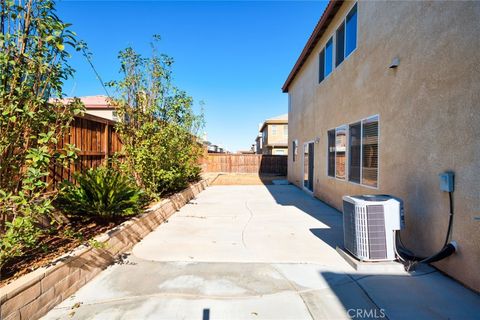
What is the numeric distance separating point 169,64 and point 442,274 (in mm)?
7300

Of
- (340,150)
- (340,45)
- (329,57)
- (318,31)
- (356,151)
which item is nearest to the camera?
(356,151)

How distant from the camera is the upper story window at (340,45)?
6.29 metres

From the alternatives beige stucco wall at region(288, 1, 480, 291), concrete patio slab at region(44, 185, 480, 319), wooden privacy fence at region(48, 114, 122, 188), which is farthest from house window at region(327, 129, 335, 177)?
wooden privacy fence at region(48, 114, 122, 188)

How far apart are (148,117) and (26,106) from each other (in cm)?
427

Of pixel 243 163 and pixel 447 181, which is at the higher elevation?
pixel 447 181

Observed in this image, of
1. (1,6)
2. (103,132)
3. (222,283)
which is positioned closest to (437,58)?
(222,283)

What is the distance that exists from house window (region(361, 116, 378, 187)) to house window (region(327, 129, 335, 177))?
6.22ft

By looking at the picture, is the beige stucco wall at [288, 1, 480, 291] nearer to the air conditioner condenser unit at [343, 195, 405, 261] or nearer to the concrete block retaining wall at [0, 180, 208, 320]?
the air conditioner condenser unit at [343, 195, 405, 261]

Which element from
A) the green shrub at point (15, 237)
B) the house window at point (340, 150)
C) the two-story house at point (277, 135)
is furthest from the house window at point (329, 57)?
the two-story house at point (277, 135)

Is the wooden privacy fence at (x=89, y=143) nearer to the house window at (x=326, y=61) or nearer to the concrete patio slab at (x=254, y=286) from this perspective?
the concrete patio slab at (x=254, y=286)

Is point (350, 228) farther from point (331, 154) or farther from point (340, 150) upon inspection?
point (331, 154)

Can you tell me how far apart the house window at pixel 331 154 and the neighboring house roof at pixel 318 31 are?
343 centimetres

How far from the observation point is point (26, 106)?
2.50m
